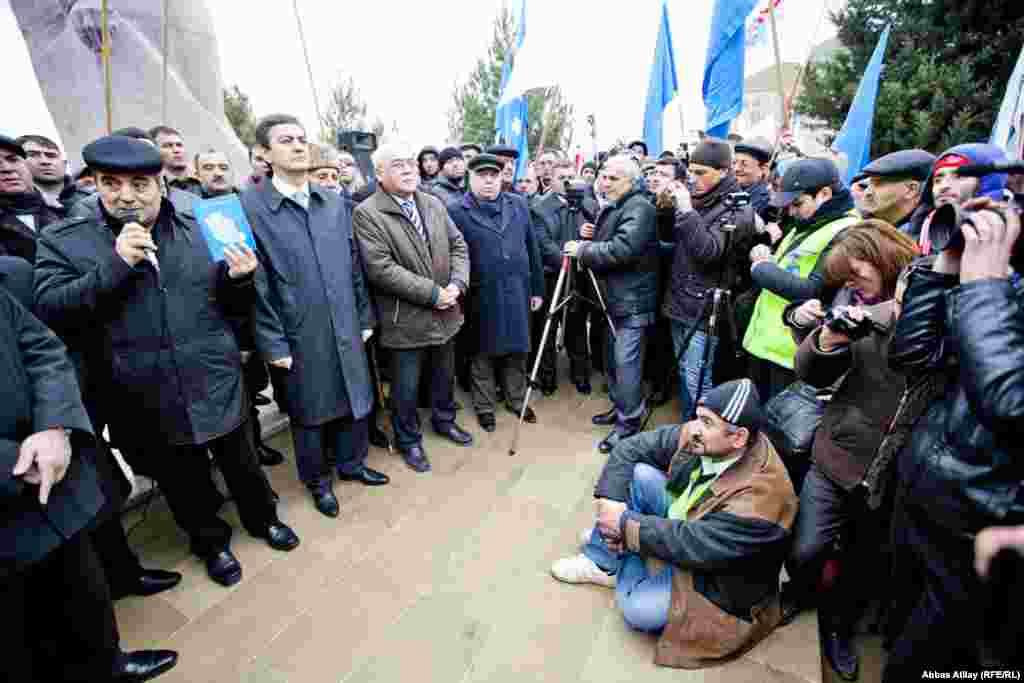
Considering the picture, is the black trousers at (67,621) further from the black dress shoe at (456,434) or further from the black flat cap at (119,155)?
the black dress shoe at (456,434)

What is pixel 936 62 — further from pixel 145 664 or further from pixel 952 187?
pixel 145 664

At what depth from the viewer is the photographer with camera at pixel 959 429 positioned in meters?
1.20

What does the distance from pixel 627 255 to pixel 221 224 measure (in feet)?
8.52

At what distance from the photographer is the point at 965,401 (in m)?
1.36

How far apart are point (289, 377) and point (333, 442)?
77cm

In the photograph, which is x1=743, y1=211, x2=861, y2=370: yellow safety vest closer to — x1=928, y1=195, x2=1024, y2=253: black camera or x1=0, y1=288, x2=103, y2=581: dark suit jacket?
x1=928, y1=195, x2=1024, y2=253: black camera

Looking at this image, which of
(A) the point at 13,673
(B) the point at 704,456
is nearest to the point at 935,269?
(B) the point at 704,456

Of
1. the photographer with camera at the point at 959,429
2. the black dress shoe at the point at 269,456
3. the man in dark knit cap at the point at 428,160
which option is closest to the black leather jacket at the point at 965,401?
the photographer with camera at the point at 959,429

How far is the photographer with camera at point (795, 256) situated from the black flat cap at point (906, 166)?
0.19m

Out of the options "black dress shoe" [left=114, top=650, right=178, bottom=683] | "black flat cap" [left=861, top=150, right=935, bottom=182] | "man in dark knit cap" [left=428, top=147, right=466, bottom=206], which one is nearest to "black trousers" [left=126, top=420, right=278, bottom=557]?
"black dress shoe" [left=114, top=650, right=178, bottom=683]

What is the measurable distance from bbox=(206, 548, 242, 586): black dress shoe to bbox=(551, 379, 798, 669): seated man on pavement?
6.36 ft

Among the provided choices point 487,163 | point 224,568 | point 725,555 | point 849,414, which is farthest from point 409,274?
point 849,414

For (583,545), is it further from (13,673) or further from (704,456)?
(13,673)

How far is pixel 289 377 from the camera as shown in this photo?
2.99 metres
